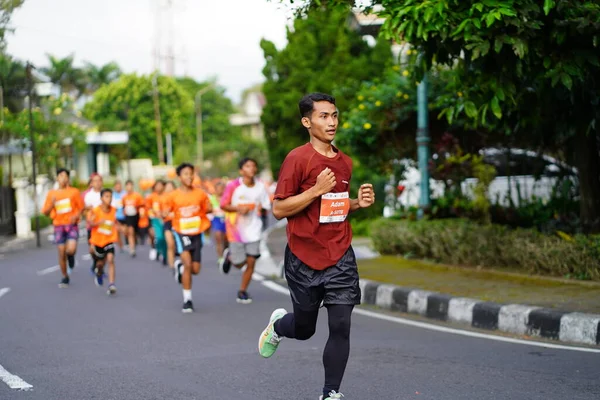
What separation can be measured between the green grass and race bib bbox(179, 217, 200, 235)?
2356 millimetres

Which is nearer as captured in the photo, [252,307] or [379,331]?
[379,331]

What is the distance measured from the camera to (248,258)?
35.3ft

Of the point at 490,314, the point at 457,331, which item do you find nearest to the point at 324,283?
the point at 457,331

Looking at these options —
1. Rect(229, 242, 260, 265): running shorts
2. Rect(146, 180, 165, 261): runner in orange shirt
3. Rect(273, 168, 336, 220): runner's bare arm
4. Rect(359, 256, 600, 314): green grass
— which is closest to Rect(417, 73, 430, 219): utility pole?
Rect(359, 256, 600, 314): green grass

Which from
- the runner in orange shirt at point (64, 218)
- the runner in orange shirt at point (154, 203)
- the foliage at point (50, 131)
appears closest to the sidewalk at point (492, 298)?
the runner in orange shirt at point (64, 218)

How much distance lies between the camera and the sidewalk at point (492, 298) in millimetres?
7727

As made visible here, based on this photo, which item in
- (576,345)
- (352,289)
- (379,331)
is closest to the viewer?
(352,289)

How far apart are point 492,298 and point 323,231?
172 inches

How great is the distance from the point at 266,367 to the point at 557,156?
8044mm

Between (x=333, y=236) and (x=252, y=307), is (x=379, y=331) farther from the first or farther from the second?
(x=333, y=236)

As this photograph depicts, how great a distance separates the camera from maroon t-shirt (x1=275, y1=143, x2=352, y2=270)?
5.08 m

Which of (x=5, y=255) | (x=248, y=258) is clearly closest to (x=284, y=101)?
(x=5, y=255)

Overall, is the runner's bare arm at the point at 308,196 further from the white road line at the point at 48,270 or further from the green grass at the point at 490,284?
the white road line at the point at 48,270

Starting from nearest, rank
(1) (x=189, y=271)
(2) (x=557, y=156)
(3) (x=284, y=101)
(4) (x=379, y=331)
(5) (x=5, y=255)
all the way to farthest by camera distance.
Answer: (4) (x=379, y=331)
(1) (x=189, y=271)
(2) (x=557, y=156)
(5) (x=5, y=255)
(3) (x=284, y=101)
